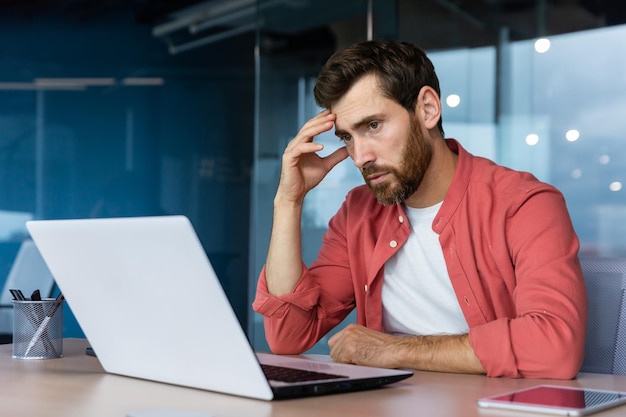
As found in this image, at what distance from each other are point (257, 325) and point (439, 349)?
3.38m

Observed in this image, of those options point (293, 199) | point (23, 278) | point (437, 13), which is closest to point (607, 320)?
point (293, 199)

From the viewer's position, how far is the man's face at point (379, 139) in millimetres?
1981

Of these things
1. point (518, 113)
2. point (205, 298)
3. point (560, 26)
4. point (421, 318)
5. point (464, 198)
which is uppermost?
point (560, 26)

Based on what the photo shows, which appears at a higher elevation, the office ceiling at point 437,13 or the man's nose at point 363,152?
the office ceiling at point 437,13

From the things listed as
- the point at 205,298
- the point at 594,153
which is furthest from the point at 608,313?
the point at 594,153

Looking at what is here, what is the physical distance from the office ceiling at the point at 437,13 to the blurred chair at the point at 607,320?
8.12 feet

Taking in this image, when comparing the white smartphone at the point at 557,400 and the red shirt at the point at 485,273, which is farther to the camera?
the red shirt at the point at 485,273

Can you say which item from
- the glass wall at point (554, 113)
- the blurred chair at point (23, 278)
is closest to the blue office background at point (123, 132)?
the blurred chair at point (23, 278)

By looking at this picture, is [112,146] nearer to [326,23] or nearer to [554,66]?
[326,23]

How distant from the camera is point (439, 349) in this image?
1.57m

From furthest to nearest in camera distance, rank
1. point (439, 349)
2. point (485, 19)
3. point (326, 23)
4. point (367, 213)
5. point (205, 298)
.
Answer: point (326, 23)
point (485, 19)
point (367, 213)
point (439, 349)
point (205, 298)

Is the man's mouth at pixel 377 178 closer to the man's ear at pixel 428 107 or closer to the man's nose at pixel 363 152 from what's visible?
the man's nose at pixel 363 152

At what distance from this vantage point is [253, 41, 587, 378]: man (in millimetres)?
1842

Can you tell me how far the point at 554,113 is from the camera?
4082mm
